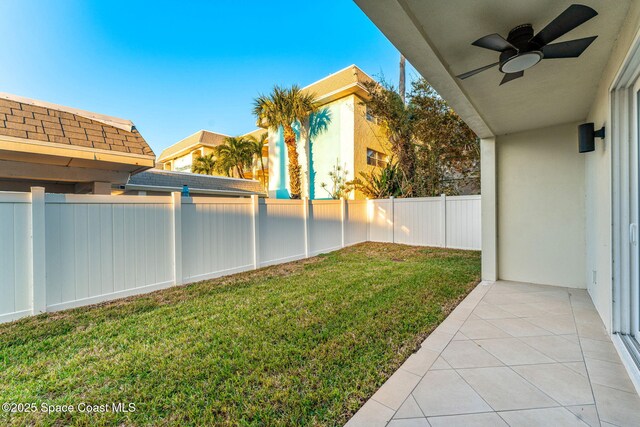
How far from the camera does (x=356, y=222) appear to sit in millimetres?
9289

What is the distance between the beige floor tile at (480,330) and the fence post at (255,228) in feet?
13.8

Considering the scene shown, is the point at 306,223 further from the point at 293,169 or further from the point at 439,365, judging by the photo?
the point at 293,169

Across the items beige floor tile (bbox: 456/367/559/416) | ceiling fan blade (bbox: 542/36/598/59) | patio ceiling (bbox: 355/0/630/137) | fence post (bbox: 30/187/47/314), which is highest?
patio ceiling (bbox: 355/0/630/137)

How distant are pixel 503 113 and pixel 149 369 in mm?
5034

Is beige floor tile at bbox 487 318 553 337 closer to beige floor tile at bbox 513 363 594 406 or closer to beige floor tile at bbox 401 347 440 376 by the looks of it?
beige floor tile at bbox 513 363 594 406

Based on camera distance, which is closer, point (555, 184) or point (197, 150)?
point (555, 184)

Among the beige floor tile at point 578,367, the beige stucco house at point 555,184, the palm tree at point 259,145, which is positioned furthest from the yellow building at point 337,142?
the beige floor tile at point 578,367

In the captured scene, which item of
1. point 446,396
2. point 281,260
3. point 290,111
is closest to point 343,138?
point 290,111

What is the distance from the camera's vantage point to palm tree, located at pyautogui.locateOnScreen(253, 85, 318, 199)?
505 inches

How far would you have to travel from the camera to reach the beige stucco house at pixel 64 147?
4879mm

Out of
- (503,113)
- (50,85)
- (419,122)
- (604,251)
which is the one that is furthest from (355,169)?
(50,85)

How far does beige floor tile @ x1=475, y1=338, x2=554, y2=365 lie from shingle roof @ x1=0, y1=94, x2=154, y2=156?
23.1 feet

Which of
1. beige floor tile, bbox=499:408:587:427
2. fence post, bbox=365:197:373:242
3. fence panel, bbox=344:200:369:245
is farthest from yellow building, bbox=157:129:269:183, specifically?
beige floor tile, bbox=499:408:587:427

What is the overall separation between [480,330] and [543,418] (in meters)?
1.28
